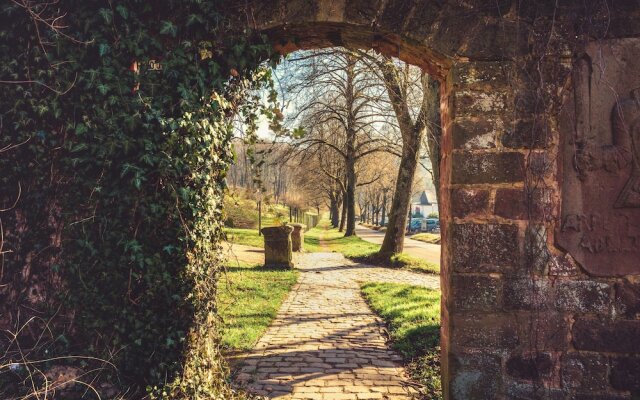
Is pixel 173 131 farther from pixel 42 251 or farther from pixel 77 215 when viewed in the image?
pixel 42 251

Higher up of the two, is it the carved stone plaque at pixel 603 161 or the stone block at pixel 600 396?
the carved stone plaque at pixel 603 161

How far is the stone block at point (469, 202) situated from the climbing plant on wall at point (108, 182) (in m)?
1.97

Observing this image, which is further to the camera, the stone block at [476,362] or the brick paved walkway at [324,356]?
the brick paved walkway at [324,356]

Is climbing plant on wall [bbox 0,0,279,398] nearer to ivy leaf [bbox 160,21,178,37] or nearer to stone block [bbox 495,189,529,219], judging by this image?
ivy leaf [bbox 160,21,178,37]

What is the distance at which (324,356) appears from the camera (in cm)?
514

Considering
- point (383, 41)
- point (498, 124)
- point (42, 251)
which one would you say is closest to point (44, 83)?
point (42, 251)

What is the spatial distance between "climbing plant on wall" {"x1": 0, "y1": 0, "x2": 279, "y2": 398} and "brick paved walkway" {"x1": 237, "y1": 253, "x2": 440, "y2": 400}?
1284 mm

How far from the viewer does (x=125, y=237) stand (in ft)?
10.4

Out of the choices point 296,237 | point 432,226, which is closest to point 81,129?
point 296,237

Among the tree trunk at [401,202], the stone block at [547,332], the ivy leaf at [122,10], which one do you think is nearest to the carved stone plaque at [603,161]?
the stone block at [547,332]

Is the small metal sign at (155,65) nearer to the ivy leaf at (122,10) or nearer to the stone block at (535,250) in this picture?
the ivy leaf at (122,10)

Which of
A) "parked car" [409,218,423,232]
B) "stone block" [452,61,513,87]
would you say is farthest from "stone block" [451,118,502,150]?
"parked car" [409,218,423,232]

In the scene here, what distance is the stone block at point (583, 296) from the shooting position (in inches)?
121

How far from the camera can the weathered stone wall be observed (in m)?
3.05
